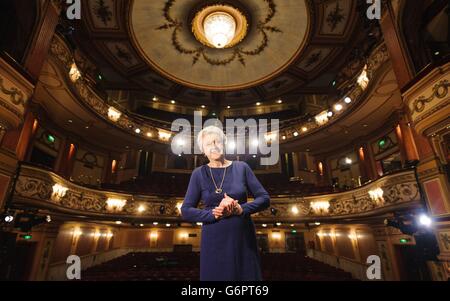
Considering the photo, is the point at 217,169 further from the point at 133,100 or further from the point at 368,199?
the point at 133,100

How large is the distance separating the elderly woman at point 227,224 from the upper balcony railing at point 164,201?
8.05 meters

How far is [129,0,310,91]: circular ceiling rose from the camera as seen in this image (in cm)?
893

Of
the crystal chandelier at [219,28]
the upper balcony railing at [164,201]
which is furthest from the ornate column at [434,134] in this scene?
the crystal chandelier at [219,28]

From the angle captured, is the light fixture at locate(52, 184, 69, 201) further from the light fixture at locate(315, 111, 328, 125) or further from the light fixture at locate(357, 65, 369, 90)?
the light fixture at locate(315, 111, 328, 125)

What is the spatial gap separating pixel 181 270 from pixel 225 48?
10.4 m

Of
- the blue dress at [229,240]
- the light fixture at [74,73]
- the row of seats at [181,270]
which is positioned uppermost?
→ the light fixture at [74,73]

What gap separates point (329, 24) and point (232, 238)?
1156cm

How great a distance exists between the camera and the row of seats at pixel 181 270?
8.78 metres

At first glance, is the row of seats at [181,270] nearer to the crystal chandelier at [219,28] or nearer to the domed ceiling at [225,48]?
the crystal chandelier at [219,28]

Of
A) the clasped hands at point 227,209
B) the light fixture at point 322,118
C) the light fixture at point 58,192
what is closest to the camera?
the clasped hands at point 227,209

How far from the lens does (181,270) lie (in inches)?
386

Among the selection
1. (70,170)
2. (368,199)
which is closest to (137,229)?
(70,170)

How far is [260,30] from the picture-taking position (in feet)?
31.8

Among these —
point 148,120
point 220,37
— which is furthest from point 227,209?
point 148,120
